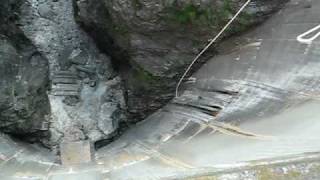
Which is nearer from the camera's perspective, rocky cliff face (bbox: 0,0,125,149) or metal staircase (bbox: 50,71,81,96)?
rocky cliff face (bbox: 0,0,125,149)

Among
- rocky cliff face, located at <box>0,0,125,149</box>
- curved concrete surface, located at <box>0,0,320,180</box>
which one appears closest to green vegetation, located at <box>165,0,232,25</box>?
curved concrete surface, located at <box>0,0,320,180</box>

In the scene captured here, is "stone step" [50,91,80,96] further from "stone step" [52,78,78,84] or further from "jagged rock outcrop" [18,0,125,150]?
"stone step" [52,78,78,84]

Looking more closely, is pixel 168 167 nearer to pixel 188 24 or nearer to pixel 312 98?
pixel 312 98

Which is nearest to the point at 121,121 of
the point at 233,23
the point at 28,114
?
the point at 28,114

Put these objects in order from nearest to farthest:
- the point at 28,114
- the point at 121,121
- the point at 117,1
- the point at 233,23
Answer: the point at 233,23 < the point at 117,1 < the point at 28,114 < the point at 121,121

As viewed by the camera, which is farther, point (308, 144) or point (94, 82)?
point (94, 82)

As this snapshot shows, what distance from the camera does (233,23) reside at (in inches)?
175

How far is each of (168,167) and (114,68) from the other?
2425 millimetres

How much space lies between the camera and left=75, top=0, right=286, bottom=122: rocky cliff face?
4402mm

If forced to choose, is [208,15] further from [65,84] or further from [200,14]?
[65,84]

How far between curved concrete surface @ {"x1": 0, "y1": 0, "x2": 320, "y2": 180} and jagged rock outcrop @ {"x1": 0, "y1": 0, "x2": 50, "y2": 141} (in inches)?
13.4

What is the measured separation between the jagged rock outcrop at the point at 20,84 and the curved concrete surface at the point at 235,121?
0.34 m

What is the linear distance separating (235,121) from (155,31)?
4.18ft

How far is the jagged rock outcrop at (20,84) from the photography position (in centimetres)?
512
